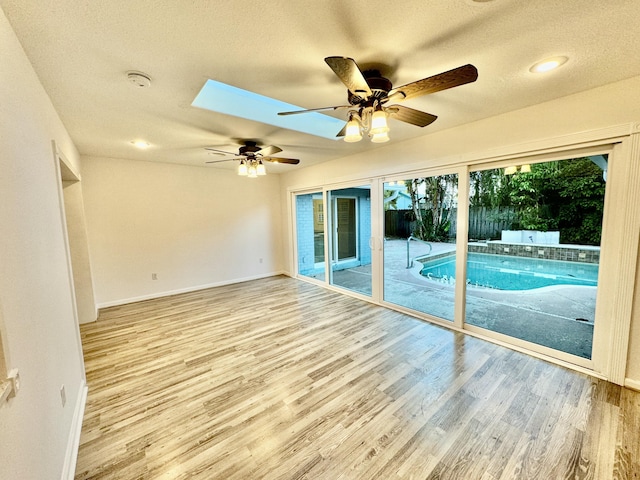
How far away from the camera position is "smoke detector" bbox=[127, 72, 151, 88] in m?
1.79

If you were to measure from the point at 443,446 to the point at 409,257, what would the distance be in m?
2.87

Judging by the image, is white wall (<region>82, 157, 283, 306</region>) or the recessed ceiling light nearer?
the recessed ceiling light

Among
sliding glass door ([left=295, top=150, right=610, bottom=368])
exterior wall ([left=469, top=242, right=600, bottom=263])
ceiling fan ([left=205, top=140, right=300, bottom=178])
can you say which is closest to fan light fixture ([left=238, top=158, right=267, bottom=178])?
ceiling fan ([left=205, top=140, right=300, bottom=178])

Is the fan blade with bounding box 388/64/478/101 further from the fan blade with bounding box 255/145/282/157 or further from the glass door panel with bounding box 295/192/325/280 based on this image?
the glass door panel with bounding box 295/192/325/280

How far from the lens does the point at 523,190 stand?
279 cm

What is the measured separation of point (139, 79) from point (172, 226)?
3.39m

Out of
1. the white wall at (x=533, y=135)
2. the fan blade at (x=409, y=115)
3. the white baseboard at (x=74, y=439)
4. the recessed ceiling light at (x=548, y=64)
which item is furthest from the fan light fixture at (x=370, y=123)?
the white baseboard at (x=74, y=439)

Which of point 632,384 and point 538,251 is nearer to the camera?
point 632,384

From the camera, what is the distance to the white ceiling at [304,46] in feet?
4.21

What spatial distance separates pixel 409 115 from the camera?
80.2 inches

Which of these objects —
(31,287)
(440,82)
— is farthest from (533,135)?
(31,287)

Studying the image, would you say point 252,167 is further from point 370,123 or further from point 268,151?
point 370,123

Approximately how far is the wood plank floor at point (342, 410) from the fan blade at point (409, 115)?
7.23 ft

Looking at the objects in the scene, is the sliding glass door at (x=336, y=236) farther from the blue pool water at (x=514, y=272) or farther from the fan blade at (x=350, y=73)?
the fan blade at (x=350, y=73)
